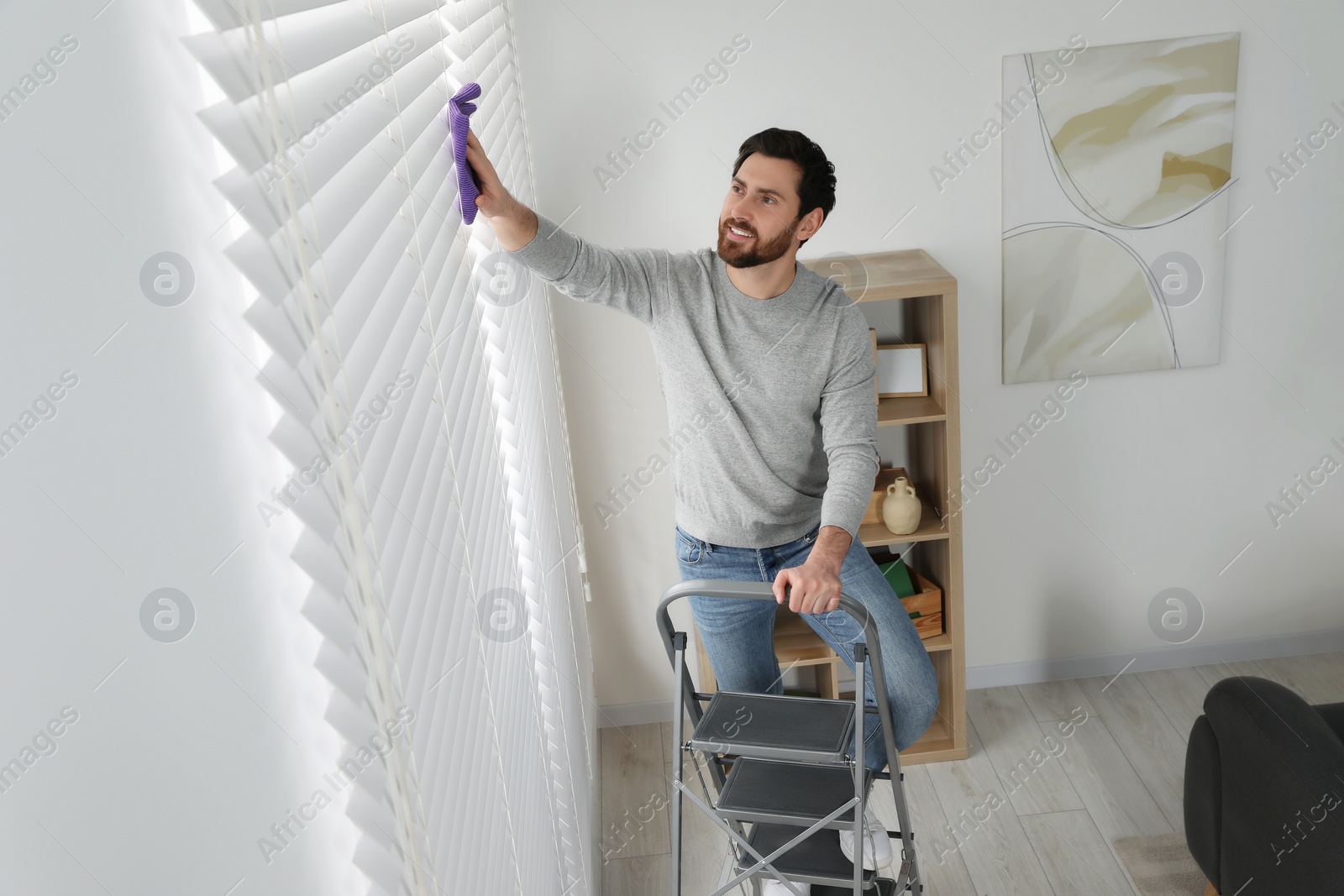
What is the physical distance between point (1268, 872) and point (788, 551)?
1205mm

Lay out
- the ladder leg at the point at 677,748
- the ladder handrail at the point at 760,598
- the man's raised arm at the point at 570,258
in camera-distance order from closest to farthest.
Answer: the man's raised arm at the point at 570,258 → the ladder handrail at the point at 760,598 → the ladder leg at the point at 677,748

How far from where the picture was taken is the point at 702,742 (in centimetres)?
186

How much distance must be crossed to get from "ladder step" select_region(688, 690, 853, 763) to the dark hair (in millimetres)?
1073

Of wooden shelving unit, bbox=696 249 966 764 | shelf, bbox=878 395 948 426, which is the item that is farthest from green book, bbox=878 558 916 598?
shelf, bbox=878 395 948 426

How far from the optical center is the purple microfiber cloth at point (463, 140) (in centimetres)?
135

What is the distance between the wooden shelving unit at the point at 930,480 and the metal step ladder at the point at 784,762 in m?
0.93

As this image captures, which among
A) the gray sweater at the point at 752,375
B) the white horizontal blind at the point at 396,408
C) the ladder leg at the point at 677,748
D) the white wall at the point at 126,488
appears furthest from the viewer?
the gray sweater at the point at 752,375

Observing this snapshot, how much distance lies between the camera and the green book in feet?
10.1

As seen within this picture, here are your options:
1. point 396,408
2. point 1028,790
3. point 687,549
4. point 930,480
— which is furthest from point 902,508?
point 396,408

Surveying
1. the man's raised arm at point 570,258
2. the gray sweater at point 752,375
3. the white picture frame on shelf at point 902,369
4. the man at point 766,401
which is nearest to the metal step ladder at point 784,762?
the man at point 766,401

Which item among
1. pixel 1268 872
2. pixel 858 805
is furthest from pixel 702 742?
pixel 1268 872

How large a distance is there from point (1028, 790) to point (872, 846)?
104 centimetres

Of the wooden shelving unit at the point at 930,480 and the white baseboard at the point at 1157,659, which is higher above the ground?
the wooden shelving unit at the point at 930,480

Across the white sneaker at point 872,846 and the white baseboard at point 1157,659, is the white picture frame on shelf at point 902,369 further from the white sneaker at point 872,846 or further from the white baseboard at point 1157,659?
the white sneaker at point 872,846
